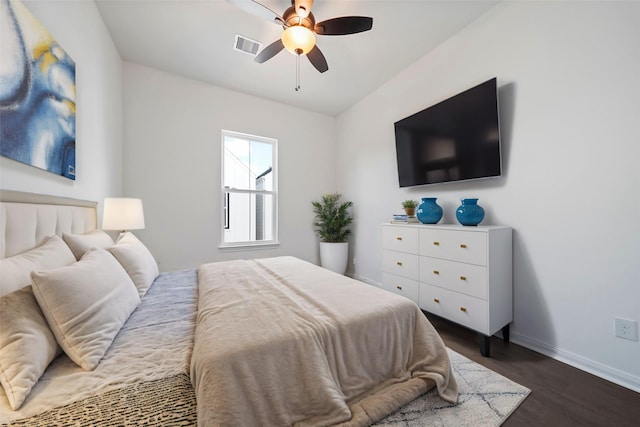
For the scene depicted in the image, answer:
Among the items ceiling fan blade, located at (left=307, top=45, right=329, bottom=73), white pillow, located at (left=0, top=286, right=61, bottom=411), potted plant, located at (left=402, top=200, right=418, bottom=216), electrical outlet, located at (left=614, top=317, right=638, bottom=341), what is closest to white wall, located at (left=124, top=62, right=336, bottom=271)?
ceiling fan blade, located at (left=307, top=45, right=329, bottom=73)

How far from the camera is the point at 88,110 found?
201 centimetres

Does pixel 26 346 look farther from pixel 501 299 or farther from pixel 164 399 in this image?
pixel 501 299

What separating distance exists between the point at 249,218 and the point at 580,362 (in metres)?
3.88

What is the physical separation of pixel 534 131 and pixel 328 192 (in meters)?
2.98

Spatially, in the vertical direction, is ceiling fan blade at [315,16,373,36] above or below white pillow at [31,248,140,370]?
above

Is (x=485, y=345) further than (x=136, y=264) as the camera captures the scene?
Yes

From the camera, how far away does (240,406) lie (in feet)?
2.70

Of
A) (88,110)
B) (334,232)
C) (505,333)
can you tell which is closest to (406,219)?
(505,333)

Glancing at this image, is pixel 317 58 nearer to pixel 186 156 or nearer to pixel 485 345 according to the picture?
pixel 186 156

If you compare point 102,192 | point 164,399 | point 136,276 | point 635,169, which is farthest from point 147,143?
point 635,169

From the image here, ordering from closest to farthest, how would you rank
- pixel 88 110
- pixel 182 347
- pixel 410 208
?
pixel 182 347
pixel 88 110
pixel 410 208

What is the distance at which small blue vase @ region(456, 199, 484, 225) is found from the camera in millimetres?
2117

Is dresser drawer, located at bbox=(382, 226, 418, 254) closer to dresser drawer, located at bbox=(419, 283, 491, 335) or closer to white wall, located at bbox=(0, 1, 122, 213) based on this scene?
dresser drawer, located at bbox=(419, 283, 491, 335)

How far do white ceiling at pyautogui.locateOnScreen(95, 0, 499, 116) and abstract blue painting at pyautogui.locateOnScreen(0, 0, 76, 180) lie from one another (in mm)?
1082
